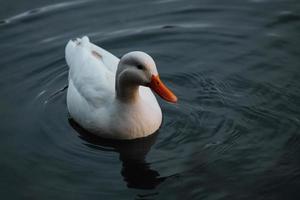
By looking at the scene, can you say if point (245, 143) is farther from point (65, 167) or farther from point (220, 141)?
point (65, 167)

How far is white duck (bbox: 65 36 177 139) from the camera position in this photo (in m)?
6.62

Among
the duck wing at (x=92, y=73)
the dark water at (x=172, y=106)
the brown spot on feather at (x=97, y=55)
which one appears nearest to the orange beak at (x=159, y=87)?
the dark water at (x=172, y=106)

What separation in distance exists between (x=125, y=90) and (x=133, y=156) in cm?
72

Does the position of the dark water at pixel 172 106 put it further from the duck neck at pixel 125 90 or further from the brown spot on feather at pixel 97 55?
the brown spot on feather at pixel 97 55

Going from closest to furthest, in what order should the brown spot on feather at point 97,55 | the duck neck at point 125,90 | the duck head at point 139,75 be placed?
the duck head at point 139,75 < the duck neck at point 125,90 < the brown spot on feather at point 97,55

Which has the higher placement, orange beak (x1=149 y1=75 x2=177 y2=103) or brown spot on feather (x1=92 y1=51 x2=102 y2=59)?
brown spot on feather (x1=92 y1=51 x2=102 y2=59)

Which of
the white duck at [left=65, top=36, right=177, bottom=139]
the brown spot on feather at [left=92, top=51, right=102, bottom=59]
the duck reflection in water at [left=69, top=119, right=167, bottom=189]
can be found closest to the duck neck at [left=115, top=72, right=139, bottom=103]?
the white duck at [left=65, top=36, right=177, bottom=139]

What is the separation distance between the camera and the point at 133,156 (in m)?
6.80

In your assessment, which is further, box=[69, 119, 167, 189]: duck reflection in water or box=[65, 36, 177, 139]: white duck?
box=[65, 36, 177, 139]: white duck

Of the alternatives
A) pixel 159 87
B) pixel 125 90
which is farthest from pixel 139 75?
pixel 125 90

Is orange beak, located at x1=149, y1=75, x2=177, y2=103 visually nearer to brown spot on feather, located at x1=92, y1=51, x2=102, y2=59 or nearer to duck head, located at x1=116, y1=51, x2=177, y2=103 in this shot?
duck head, located at x1=116, y1=51, x2=177, y2=103

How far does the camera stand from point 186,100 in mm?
7676

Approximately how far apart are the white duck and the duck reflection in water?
7 centimetres

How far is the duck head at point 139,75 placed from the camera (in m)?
6.50
